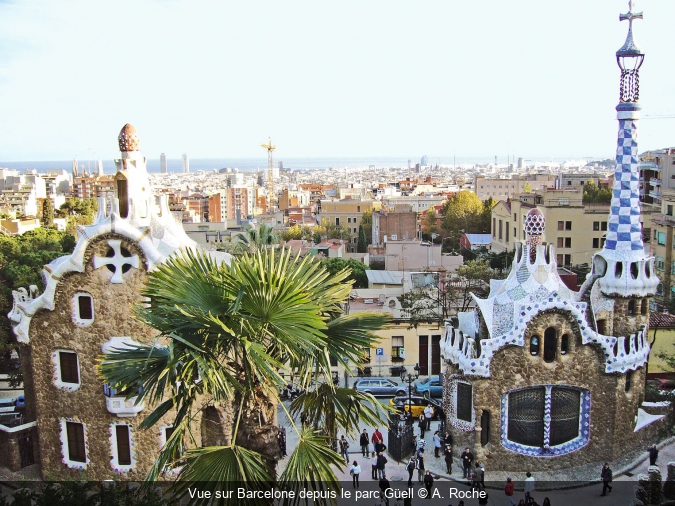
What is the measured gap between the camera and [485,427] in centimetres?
2148

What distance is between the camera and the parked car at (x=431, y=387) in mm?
28047

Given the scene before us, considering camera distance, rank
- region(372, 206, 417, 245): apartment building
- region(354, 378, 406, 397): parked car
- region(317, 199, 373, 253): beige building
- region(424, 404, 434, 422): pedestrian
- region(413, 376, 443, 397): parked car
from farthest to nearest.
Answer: region(317, 199, 373, 253): beige building, region(372, 206, 417, 245): apartment building, region(354, 378, 406, 397): parked car, region(413, 376, 443, 397): parked car, region(424, 404, 434, 422): pedestrian

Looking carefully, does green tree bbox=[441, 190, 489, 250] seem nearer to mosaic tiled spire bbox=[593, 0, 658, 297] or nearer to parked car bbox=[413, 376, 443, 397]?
parked car bbox=[413, 376, 443, 397]

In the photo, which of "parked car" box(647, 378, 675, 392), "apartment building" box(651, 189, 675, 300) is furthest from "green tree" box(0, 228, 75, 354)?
"apartment building" box(651, 189, 675, 300)

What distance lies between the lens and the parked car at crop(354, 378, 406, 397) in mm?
28561

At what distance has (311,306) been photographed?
10.7 meters

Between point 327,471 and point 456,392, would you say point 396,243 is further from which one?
point 327,471

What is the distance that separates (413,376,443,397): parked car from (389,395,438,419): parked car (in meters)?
1.05

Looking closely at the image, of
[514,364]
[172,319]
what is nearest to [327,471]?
[172,319]

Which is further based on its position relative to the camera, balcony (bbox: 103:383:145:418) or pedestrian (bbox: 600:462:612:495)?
balcony (bbox: 103:383:145:418)

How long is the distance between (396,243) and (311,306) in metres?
45.1

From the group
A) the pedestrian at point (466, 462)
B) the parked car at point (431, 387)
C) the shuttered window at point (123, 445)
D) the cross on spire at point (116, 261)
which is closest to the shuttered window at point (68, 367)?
the shuttered window at point (123, 445)

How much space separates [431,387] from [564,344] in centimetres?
802

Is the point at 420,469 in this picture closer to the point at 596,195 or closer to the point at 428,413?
the point at 428,413
